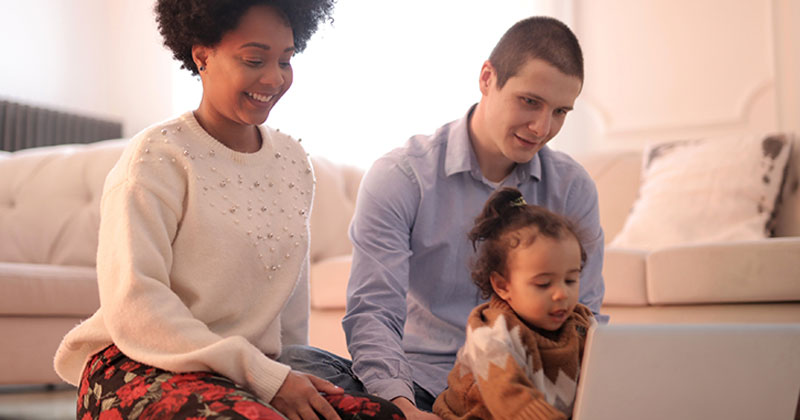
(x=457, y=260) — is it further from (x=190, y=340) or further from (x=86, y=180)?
(x=86, y=180)

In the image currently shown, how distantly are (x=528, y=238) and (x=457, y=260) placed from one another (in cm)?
29

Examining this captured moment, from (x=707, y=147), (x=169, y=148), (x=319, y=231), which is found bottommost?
(x=319, y=231)

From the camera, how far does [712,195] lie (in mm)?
2557

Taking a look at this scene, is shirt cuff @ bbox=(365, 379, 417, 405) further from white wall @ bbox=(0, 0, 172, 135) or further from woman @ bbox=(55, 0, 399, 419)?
white wall @ bbox=(0, 0, 172, 135)

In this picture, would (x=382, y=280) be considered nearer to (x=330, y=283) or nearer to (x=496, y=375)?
(x=496, y=375)

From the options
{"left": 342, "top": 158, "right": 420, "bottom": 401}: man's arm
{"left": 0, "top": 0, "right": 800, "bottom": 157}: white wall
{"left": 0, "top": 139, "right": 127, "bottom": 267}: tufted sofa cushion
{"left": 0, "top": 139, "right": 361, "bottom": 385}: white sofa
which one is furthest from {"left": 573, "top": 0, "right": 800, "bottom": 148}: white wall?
{"left": 342, "top": 158, "right": 420, "bottom": 401}: man's arm

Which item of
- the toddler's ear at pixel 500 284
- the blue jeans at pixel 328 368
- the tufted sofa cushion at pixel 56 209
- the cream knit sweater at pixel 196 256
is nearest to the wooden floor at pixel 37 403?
the tufted sofa cushion at pixel 56 209

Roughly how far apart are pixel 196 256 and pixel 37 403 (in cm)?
197

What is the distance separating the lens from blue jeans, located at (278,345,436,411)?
1256 mm

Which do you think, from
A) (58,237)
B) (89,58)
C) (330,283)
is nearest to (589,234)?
(330,283)

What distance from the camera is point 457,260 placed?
140 centimetres

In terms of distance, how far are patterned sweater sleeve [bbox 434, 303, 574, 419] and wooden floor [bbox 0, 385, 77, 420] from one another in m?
1.58

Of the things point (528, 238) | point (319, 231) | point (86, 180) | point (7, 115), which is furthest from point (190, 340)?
point (7, 115)

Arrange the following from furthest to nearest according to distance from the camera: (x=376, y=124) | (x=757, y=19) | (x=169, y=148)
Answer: (x=376, y=124) < (x=757, y=19) < (x=169, y=148)
